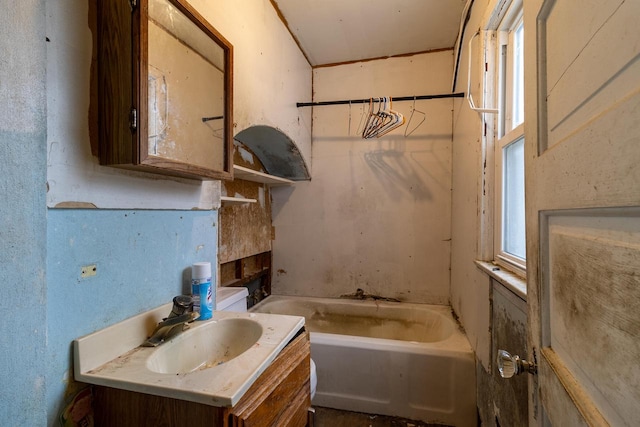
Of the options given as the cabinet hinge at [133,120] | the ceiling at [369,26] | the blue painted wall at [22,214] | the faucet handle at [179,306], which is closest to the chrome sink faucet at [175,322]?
the faucet handle at [179,306]

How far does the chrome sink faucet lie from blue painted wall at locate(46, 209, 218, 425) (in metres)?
0.08

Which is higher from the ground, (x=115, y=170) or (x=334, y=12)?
(x=334, y=12)

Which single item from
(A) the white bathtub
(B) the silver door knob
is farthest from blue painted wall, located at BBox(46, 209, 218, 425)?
(A) the white bathtub

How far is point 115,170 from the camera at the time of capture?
33.1 inches

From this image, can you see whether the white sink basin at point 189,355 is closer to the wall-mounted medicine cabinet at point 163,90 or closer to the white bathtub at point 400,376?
the wall-mounted medicine cabinet at point 163,90

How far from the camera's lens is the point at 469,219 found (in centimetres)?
177

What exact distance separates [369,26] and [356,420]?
8.59 ft

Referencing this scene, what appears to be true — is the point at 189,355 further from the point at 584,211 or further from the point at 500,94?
the point at 500,94

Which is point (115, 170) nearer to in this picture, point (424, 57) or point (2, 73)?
point (2, 73)

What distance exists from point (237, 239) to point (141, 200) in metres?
1.36

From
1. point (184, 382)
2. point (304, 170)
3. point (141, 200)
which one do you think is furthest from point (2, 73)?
point (304, 170)

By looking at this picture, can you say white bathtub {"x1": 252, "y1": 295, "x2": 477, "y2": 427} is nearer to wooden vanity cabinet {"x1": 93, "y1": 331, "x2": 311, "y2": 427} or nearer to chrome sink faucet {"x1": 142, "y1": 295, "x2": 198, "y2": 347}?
wooden vanity cabinet {"x1": 93, "y1": 331, "x2": 311, "y2": 427}

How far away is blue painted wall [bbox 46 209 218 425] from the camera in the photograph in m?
0.70

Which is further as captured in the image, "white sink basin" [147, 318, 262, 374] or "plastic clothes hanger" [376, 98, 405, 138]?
"plastic clothes hanger" [376, 98, 405, 138]
